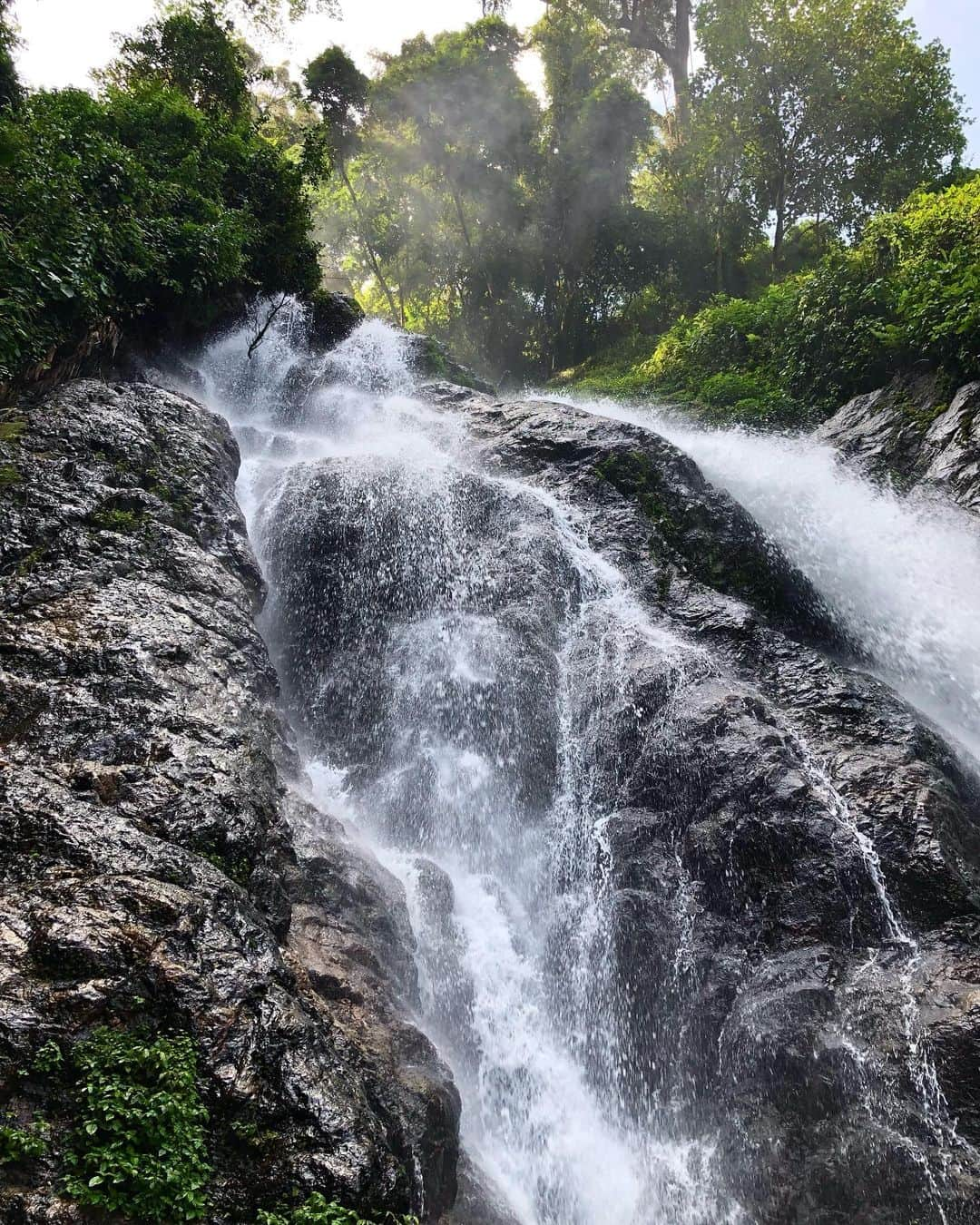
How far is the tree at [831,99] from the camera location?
2367 cm

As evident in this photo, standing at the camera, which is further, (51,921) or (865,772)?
(865,772)

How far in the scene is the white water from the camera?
1020 cm

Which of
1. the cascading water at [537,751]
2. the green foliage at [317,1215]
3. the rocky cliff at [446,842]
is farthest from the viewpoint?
the cascading water at [537,751]

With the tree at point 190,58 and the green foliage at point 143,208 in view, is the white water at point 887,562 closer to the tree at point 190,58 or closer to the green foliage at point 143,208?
the green foliage at point 143,208

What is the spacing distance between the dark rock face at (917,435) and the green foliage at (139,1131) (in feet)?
44.4

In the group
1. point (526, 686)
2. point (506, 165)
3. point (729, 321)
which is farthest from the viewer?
point (506, 165)

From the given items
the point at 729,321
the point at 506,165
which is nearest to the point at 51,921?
the point at 729,321

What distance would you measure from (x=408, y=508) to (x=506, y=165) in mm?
24874

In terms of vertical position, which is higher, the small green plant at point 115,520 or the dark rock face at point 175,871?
the small green plant at point 115,520

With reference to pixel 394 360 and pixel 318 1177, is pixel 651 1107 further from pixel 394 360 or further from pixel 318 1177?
pixel 394 360

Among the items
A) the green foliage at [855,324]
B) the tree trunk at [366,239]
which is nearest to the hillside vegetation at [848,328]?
the green foliage at [855,324]

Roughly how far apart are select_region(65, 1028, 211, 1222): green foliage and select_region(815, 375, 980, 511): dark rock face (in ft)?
44.4

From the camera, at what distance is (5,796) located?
451cm

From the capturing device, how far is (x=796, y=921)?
707cm
